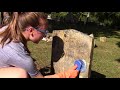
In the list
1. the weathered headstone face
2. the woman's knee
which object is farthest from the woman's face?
the weathered headstone face

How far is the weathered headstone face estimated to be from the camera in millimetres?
3877

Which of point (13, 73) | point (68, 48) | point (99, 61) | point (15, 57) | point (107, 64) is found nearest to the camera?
point (13, 73)

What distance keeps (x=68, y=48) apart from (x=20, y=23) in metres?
1.26

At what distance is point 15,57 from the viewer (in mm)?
2850

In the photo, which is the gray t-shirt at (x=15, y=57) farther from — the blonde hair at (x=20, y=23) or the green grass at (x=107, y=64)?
the green grass at (x=107, y=64)

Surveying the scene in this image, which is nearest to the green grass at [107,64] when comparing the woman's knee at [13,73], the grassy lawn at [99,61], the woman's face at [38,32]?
the grassy lawn at [99,61]

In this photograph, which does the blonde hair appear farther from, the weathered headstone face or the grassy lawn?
the grassy lawn

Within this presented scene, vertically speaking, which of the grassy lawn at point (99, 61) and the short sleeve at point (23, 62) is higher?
the short sleeve at point (23, 62)

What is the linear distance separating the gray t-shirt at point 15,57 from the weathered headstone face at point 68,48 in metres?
1.12

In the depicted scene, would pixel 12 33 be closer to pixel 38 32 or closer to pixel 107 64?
pixel 38 32

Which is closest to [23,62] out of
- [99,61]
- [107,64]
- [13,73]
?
[13,73]

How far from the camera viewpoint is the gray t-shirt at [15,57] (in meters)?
2.86
